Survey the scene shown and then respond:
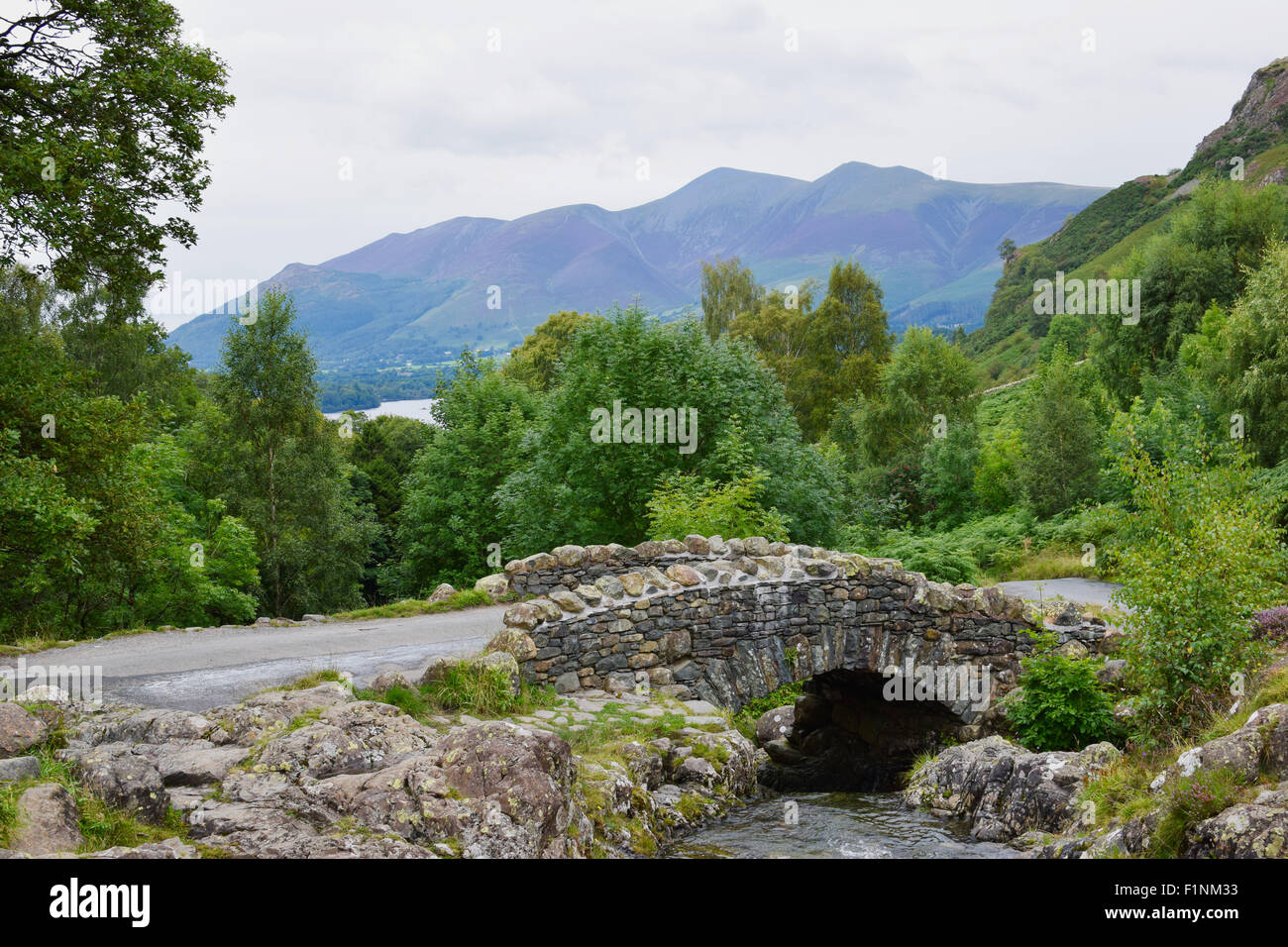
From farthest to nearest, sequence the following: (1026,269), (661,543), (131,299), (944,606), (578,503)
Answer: (1026,269) → (578,503) → (131,299) → (661,543) → (944,606)

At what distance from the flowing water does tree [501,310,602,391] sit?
37.5m

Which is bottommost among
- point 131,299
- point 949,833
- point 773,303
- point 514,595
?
point 949,833

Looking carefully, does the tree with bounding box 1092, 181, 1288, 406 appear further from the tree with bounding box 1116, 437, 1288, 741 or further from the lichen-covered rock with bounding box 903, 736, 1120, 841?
the lichen-covered rock with bounding box 903, 736, 1120, 841

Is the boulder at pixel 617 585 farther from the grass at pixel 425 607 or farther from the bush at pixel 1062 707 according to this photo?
the bush at pixel 1062 707

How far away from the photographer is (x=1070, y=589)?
23.3 metres

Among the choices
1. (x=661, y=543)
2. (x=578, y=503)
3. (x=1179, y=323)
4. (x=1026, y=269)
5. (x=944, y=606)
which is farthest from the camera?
(x=1026, y=269)

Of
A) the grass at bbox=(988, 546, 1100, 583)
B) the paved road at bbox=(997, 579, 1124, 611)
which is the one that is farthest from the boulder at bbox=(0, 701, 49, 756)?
the grass at bbox=(988, 546, 1100, 583)

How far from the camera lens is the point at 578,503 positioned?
2288cm

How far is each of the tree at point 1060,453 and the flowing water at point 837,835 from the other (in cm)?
2228

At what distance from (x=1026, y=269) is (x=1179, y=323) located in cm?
7829

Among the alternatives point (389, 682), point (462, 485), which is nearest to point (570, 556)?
point (389, 682)

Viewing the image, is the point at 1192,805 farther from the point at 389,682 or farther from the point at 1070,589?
the point at 1070,589
